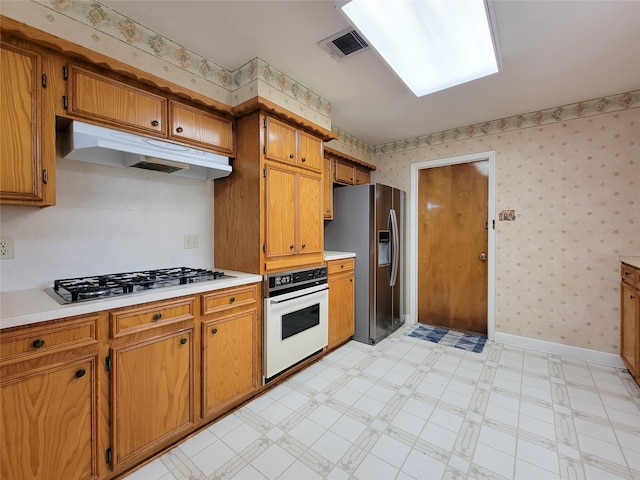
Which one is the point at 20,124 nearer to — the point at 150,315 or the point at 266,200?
the point at 150,315

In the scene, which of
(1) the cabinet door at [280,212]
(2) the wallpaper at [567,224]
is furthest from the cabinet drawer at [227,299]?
(2) the wallpaper at [567,224]

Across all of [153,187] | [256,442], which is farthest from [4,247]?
[256,442]

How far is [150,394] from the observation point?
1500 mm

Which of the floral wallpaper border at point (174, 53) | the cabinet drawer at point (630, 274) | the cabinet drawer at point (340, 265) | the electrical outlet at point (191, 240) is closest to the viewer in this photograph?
the floral wallpaper border at point (174, 53)

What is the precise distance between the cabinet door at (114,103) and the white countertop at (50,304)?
96cm

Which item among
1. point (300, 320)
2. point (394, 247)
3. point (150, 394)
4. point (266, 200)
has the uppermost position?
point (266, 200)

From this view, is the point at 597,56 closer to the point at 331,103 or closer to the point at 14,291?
the point at 331,103

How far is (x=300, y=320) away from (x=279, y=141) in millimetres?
1506

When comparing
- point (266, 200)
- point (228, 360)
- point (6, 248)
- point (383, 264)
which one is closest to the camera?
point (6, 248)

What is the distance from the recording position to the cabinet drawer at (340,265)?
2.82 m

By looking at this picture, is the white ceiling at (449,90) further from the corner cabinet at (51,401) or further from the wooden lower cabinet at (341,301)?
the corner cabinet at (51,401)

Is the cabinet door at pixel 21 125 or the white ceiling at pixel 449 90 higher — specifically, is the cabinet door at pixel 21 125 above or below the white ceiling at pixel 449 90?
below

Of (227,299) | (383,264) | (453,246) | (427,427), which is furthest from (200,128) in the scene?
(453,246)

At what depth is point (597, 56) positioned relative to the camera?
206 centimetres
